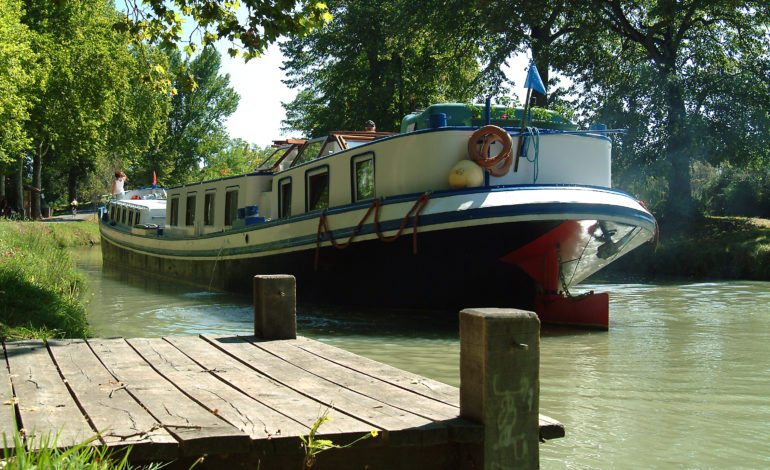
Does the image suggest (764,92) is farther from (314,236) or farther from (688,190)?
(314,236)

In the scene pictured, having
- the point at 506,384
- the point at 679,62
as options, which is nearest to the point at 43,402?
the point at 506,384

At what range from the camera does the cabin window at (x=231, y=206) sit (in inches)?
634

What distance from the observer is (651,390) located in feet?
21.3

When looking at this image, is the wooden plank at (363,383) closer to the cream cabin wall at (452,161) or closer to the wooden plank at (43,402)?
the wooden plank at (43,402)

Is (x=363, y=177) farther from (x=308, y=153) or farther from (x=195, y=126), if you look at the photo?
(x=195, y=126)

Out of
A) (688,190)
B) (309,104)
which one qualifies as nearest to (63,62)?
Result: (309,104)

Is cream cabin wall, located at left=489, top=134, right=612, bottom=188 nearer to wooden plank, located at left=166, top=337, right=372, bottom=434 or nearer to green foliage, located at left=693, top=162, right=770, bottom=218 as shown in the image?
wooden plank, located at left=166, top=337, right=372, bottom=434

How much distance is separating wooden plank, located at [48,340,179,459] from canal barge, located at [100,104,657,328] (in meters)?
6.13

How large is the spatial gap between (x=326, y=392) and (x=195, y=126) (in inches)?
2345

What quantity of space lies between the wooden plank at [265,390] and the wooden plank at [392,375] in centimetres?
55

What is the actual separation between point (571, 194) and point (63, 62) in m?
33.1

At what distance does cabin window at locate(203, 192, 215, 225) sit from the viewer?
17250mm

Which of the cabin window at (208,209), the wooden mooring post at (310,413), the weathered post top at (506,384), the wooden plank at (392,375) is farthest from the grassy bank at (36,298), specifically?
the weathered post top at (506,384)

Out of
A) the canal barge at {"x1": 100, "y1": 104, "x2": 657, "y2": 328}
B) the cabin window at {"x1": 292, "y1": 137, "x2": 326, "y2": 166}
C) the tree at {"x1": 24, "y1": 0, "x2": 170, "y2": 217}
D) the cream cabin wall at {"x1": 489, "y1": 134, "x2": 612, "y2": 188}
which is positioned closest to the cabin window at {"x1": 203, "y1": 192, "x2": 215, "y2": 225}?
the cabin window at {"x1": 292, "y1": 137, "x2": 326, "y2": 166}
